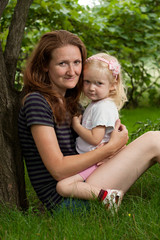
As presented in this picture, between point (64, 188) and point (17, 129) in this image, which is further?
point (17, 129)

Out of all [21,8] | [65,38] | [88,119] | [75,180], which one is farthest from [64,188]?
[21,8]

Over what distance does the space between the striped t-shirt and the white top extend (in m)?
0.09

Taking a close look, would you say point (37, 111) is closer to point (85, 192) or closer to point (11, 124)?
point (11, 124)

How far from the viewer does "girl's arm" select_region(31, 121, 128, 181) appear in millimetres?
2240

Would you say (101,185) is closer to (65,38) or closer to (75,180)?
(75,180)

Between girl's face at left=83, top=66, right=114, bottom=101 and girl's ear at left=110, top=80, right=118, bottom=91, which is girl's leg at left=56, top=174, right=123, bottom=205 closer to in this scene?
girl's face at left=83, top=66, right=114, bottom=101

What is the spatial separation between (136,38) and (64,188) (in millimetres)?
4641

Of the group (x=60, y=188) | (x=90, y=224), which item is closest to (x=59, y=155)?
(x=60, y=188)

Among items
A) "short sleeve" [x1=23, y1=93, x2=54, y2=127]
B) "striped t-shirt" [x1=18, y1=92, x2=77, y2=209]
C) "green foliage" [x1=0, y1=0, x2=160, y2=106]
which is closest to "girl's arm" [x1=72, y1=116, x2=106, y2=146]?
"striped t-shirt" [x1=18, y1=92, x2=77, y2=209]

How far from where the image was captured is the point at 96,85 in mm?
2607

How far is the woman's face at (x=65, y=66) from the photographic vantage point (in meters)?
2.46

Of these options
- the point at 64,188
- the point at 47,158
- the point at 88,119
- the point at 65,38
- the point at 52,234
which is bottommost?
the point at 52,234

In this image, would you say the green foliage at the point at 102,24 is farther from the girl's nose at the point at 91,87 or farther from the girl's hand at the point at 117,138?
the girl's hand at the point at 117,138

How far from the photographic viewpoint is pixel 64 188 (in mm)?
2305
